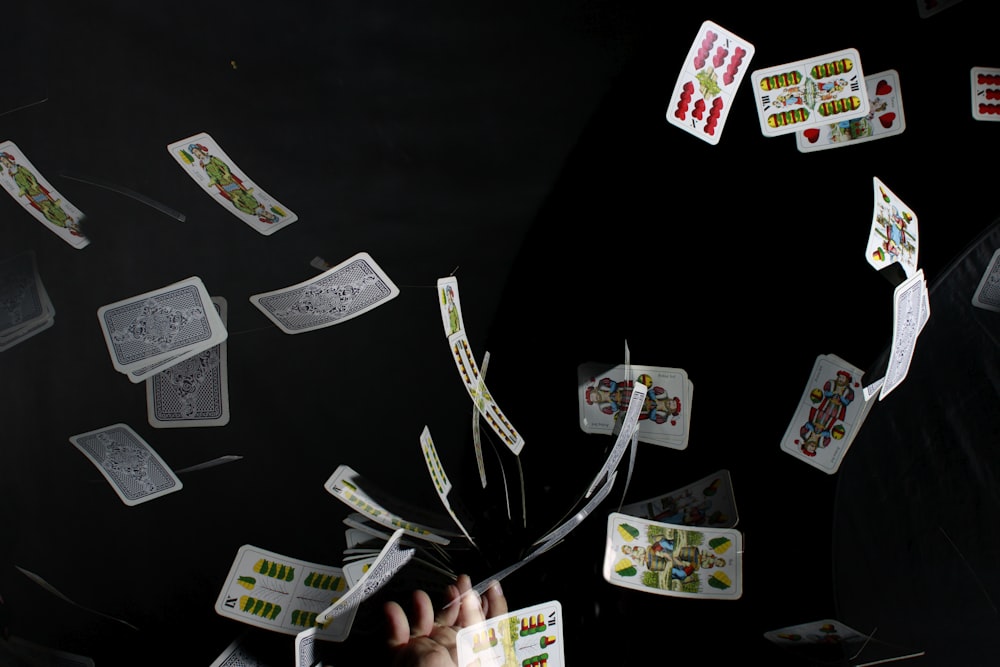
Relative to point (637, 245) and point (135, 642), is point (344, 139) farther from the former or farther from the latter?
point (135, 642)

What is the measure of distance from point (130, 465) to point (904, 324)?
0.80 metres

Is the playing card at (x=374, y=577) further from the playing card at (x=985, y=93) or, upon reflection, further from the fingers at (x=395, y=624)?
the playing card at (x=985, y=93)

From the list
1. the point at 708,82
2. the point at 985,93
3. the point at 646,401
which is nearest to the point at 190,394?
the point at 646,401

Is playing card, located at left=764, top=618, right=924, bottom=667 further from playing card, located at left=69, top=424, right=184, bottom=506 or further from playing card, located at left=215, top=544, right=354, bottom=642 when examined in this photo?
playing card, located at left=69, top=424, right=184, bottom=506

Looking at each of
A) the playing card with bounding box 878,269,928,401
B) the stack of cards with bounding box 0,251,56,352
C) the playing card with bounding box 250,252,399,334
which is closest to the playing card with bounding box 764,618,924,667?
the playing card with bounding box 878,269,928,401

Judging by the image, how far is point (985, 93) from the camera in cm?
90

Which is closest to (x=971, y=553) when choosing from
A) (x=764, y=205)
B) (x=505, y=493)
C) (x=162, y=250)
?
(x=764, y=205)

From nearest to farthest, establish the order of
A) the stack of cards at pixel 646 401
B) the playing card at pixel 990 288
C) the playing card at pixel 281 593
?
the playing card at pixel 281 593 → the stack of cards at pixel 646 401 → the playing card at pixel 990 288

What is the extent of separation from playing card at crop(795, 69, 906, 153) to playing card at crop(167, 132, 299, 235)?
569 mm

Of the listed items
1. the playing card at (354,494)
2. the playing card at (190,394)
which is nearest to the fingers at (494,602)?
the playing card at (354,494)

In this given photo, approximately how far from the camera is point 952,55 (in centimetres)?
88

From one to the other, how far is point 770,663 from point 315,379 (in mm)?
625

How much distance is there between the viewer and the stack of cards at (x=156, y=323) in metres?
0.64

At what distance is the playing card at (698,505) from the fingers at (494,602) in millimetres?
164
